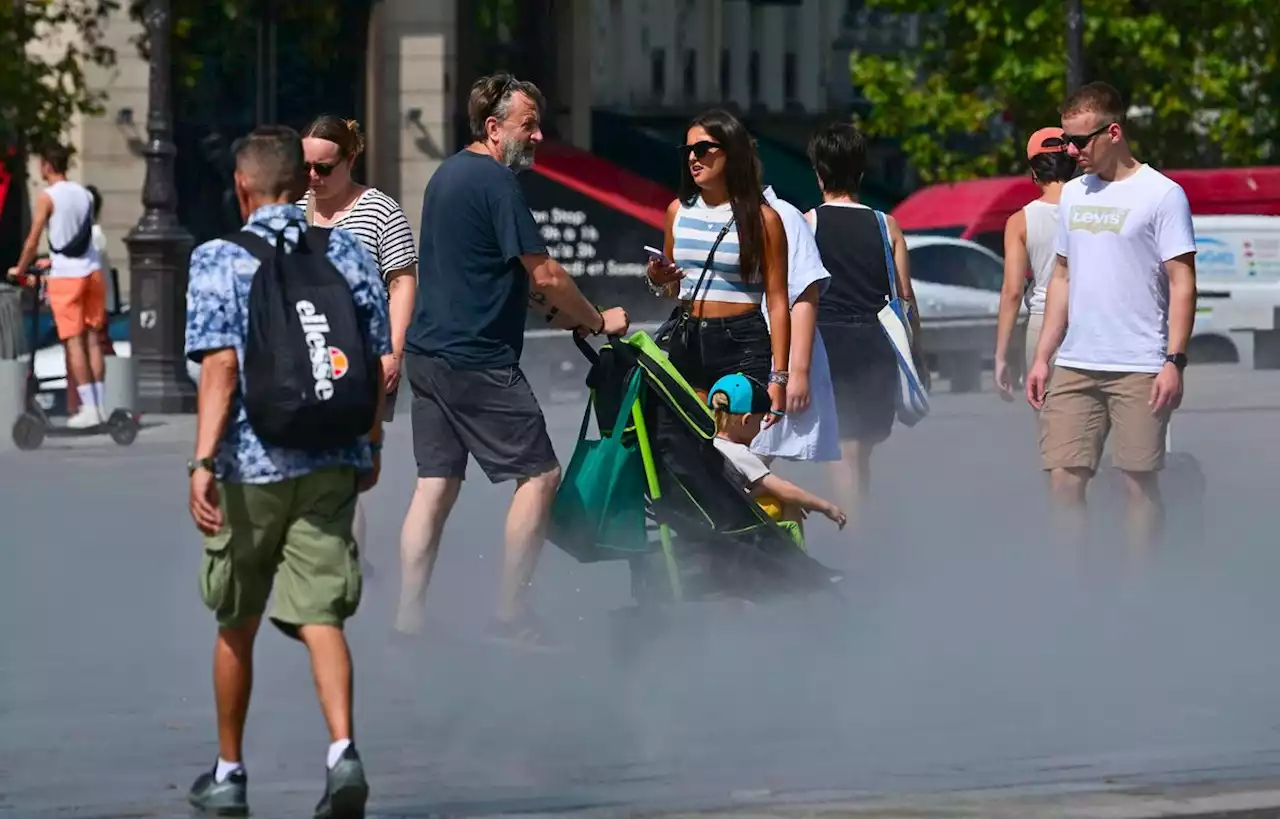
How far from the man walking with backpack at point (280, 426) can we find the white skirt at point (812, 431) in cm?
348

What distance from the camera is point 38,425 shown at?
1652 cm

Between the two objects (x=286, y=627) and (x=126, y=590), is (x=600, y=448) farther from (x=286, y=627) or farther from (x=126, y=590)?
(x=286, y=627)

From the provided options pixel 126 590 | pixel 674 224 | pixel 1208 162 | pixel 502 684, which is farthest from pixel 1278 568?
pixel 1208 162

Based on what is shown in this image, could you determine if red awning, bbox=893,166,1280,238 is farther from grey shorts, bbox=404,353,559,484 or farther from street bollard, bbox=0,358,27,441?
grey shorts, bbox=404,353,559,484

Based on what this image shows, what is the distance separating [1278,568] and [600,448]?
283 cm

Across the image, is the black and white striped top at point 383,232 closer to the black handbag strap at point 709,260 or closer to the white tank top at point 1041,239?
the black handbag strap at point 709,260

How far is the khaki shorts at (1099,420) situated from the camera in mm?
9016

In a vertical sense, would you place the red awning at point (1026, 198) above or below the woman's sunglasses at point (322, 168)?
below

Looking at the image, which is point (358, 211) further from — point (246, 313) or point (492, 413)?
point (246, 313)

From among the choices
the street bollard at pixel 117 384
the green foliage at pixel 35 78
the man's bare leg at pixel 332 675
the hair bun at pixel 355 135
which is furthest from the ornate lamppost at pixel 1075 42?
the man's bare leg at pixel 332 675

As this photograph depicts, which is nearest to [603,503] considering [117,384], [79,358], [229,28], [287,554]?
[287,554]

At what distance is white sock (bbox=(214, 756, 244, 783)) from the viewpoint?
589 cm

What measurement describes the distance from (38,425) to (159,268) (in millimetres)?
3573

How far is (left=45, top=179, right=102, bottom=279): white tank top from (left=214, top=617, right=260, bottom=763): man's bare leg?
11.5 metres
